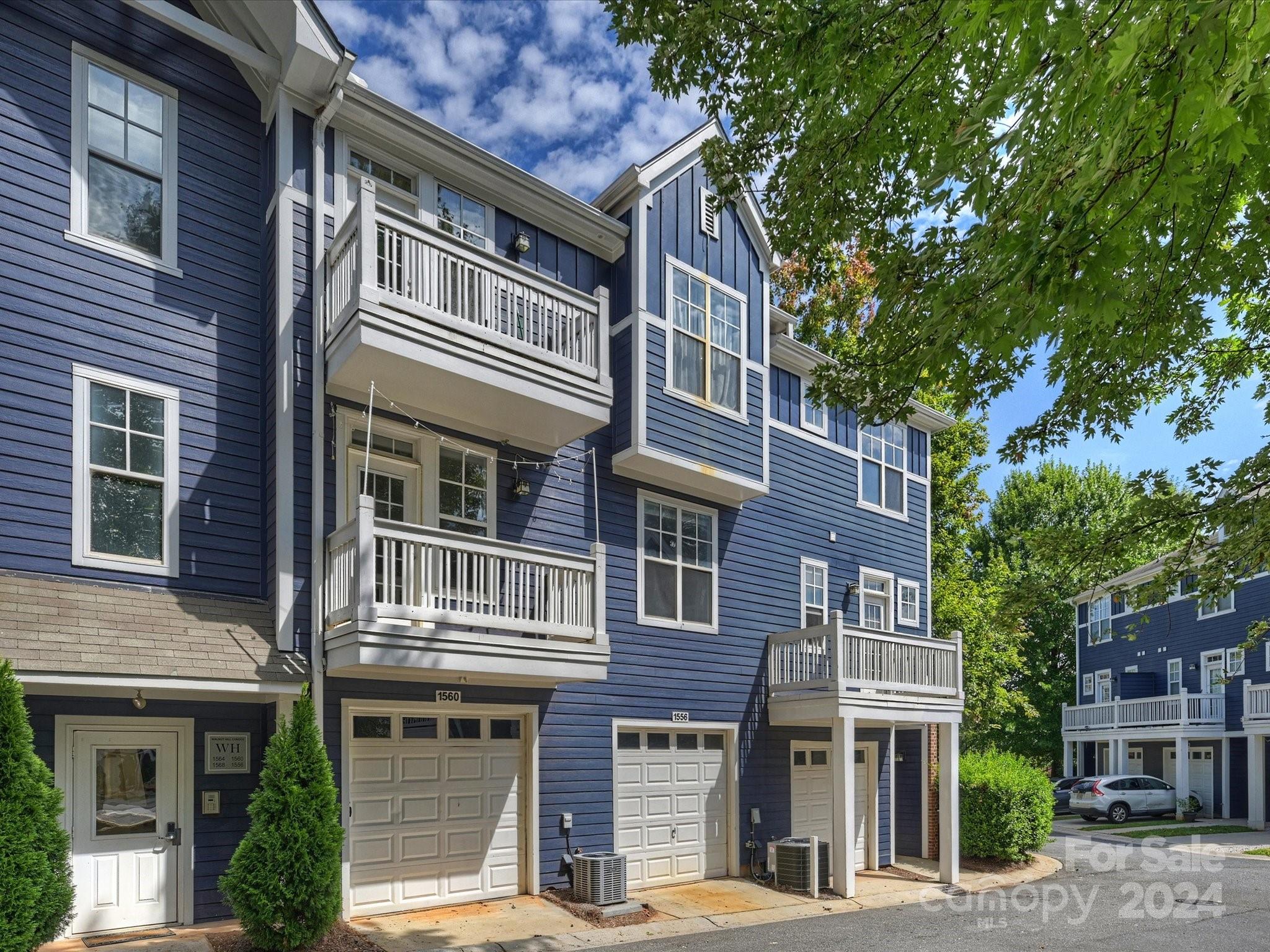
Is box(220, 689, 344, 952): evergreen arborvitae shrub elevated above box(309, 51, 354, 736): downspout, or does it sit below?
below

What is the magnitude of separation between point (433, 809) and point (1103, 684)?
104ft

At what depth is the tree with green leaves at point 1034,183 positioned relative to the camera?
3766 mm

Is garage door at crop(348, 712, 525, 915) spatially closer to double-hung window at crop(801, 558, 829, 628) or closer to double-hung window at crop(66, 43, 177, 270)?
double-hung window at crop(66, 43, 177, 270)

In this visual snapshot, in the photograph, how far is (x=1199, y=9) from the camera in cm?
337

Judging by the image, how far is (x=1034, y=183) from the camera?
184 inches

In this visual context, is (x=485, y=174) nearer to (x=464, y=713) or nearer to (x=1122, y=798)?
(x=464, y=713)

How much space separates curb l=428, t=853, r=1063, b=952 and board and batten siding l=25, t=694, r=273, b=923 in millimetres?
2179

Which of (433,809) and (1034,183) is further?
(433,809)

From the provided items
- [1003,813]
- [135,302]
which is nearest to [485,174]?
[135,302]

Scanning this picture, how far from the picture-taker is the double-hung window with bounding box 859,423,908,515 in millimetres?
17828

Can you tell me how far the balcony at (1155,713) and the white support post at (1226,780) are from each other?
62 centimetres

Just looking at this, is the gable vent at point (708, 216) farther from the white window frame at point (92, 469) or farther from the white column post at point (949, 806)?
the white column post at point (949, 806)

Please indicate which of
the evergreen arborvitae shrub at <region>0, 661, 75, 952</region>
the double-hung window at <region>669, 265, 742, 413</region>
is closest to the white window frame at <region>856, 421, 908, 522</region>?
the double-hung window at <region>669, 265, 742, 413</region>

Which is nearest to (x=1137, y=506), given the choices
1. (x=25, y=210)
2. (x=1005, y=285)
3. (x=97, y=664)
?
(x=1005, y=285)
